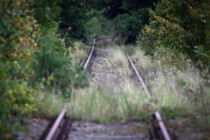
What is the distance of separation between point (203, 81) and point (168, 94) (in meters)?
1.71

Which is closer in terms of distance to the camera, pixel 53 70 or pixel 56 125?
pixel 56 125

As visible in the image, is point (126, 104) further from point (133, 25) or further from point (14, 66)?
point (133, 25)

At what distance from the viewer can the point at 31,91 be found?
20.4 ft

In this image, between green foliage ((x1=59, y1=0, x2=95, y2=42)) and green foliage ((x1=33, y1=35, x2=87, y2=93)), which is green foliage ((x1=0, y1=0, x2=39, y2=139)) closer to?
green foliage ((x1=33, y1=35, x2=87, y2=93))

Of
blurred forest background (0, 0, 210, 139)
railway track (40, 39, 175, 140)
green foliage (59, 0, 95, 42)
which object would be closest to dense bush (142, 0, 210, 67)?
blurred forest background (0, 0, 210, 139)

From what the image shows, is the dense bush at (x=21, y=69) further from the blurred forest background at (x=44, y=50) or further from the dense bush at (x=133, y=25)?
the dense bush at (x=133, y=25)

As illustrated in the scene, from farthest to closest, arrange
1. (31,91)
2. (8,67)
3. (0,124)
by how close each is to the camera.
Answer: (31,91), (8,67), (0,124)

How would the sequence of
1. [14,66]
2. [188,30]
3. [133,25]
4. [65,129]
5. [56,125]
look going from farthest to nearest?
[133,25] < [188,30] < [14,66] < [65,129] < [56,125]

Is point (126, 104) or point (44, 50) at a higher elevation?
point (44, 50)

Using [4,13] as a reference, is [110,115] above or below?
below

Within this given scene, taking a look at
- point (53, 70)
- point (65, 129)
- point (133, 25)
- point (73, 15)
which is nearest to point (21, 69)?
point (53, 70)

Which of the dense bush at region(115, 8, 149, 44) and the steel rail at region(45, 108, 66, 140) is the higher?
the dense bush at region(115, 8, 149, 44)

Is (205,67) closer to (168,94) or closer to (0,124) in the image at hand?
(168,94)

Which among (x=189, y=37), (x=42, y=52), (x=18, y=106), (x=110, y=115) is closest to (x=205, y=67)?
(x=189, y=37)
